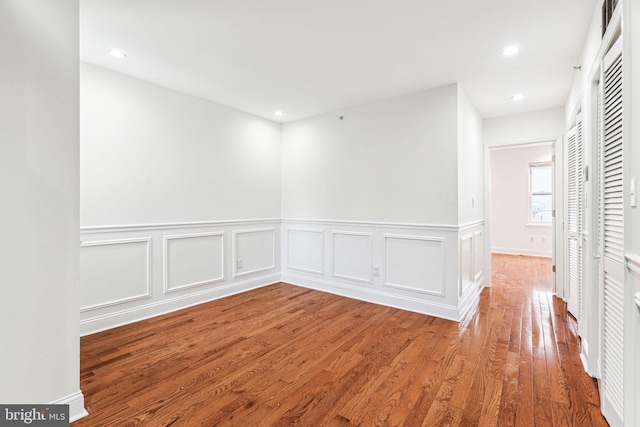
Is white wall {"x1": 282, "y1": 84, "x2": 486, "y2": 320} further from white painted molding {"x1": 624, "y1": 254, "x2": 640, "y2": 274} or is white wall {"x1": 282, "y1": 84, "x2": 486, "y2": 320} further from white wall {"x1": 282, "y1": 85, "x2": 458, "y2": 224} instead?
white painted molding {"x1": 624, "y1": 254, "x2": 640, "y2": 274}

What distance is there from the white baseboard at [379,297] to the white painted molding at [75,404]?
2.86 metres

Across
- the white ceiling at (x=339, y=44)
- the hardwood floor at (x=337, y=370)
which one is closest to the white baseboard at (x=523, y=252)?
Answer: the hardwood floor at (x=337, y=370)

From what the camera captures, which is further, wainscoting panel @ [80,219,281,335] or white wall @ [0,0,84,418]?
wainscoting panel @ [80,219,281,335]

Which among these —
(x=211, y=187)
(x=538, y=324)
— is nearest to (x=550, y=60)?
(x=538, y=324)

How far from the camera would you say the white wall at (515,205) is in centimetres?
696

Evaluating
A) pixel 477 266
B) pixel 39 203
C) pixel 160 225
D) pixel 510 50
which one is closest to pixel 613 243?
pixel 510 50

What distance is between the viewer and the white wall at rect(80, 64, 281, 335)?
281cm

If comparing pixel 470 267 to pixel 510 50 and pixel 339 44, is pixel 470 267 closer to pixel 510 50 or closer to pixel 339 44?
pixel 510 50

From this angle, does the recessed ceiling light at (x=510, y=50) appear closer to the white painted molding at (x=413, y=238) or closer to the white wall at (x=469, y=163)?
the white wall at (x=469, y=163)

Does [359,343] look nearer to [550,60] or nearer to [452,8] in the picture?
[452,8]

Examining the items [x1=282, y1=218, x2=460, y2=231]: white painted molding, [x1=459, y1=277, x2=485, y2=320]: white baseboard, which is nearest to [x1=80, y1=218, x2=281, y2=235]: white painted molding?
[x1=282, y1=218, x2=460, y2=231]: white painted molding

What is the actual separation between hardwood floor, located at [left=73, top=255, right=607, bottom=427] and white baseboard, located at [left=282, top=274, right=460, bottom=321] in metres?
0.13

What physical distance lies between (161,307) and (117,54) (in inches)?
99.1

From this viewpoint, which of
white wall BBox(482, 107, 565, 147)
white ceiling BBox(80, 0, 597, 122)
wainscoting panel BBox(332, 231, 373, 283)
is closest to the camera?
white ceiling BBox(80, 0, 597, 122)
